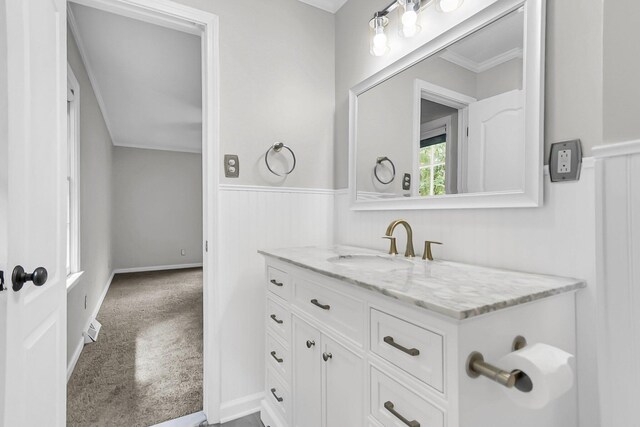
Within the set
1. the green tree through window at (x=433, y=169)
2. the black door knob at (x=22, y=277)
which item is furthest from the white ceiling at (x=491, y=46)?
the black door knob at (x=22, y=277)

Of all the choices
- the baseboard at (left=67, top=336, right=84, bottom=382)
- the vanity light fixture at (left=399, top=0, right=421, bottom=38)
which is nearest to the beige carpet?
the baseboard at (left=67, top=336, right=84, bottom=382)

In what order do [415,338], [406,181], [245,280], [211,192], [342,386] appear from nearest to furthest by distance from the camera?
1. [415,338]
2. [342,386]
3. [406,181]
4. [211,192]
5. [245,280]

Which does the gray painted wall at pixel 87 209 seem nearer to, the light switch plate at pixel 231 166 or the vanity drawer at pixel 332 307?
the light switch plate at pixel 231 166

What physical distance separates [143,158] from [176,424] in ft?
18.0

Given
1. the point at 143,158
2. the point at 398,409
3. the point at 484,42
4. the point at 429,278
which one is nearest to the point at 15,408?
the point at 398,409

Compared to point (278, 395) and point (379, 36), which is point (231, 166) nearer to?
point (379, 36)

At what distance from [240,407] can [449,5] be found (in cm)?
235

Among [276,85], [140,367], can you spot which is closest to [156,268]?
[140,367]

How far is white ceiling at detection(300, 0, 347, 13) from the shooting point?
80.1 inches

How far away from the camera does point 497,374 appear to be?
0.64 m

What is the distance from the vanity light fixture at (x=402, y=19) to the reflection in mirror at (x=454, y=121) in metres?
0.16

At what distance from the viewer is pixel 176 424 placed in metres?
1.64

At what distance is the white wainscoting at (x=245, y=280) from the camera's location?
1749 millimetres

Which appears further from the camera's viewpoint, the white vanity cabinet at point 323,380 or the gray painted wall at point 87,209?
the gray painted wall at point 87,209
